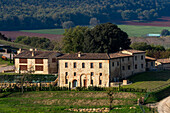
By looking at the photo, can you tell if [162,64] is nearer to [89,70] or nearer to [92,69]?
[92,69]

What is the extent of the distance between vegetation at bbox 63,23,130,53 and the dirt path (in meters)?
32.2

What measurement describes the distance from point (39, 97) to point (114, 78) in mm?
17964

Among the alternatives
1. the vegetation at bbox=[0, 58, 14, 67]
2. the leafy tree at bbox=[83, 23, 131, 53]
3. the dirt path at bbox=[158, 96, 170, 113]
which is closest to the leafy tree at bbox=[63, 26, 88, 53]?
the leafy tree at bbox=[83, 23, 131, 53]

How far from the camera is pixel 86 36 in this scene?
10619cm

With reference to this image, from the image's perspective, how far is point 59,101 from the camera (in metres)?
73.0

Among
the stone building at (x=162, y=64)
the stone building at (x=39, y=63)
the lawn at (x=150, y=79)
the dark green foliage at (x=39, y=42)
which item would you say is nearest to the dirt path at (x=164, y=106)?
the lawn at (x=150, y=79)

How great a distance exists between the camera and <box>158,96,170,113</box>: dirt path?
65.4 metres

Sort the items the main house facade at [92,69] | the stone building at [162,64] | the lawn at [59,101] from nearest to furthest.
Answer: the lawn at [59,101]
the main house facade at [92,69]
the stone building at [162,64]

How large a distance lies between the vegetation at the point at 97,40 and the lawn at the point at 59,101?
28.1 m

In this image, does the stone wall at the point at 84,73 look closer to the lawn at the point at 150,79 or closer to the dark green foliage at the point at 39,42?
the lawn at the point at 150,79

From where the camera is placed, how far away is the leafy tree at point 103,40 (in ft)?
338

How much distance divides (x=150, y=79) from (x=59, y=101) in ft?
74.5

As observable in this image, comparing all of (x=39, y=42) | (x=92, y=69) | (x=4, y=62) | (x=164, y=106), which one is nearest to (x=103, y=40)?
(x=92, y=69)

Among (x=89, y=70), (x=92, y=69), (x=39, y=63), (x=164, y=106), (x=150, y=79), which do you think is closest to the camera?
(x=164, y=106)
